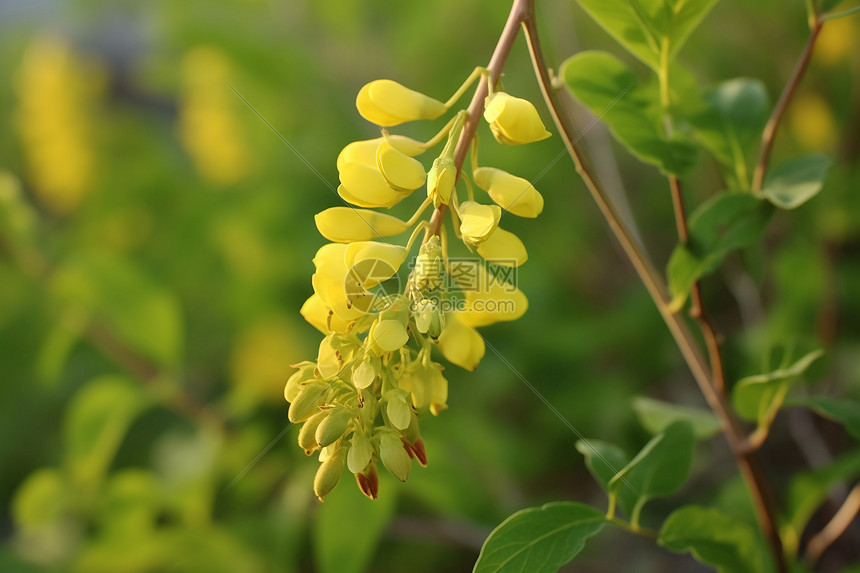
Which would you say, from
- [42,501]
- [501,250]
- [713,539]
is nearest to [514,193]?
[501,250]

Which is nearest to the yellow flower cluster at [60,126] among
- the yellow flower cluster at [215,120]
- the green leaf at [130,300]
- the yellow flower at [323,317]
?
the yellow flower cluster at [215,120]

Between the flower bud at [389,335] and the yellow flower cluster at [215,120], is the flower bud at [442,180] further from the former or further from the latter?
the yellow flower cluster at [215,120]

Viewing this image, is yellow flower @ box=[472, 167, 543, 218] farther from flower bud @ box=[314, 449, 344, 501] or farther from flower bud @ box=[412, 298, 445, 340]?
Answer: flower bud @ box=[314, 449, 344, 501]

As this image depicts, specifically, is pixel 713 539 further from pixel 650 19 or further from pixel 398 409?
pixel 650 19

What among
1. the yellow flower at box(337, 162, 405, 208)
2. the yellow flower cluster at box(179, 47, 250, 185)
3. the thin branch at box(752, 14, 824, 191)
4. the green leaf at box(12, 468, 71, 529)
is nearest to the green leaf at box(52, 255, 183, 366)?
the green leaf at box(12, 468, 71, 529)

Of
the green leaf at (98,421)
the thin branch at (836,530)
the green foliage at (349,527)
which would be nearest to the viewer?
the thin branch at (836,530)
